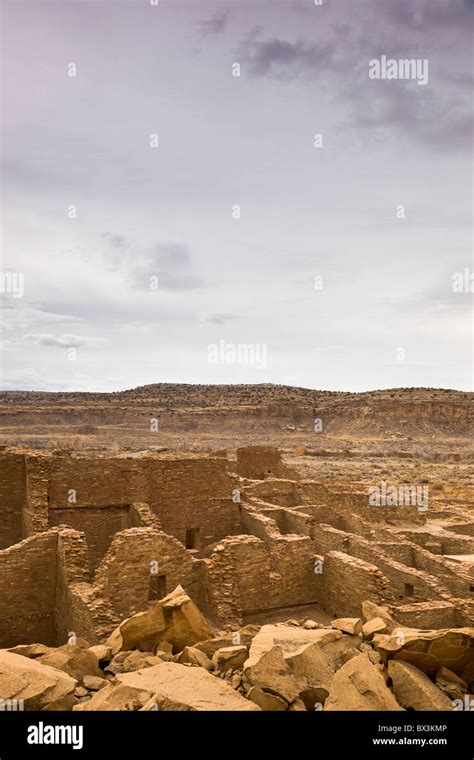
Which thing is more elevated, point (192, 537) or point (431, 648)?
point (431, 648)

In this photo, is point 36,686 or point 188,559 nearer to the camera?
point 36,686

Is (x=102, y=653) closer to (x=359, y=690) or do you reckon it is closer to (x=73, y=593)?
(x=73, y=593)

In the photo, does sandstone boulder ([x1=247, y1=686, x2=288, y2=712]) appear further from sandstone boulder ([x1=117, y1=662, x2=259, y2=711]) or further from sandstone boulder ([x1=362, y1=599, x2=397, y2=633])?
sandstone boulder ([x1=362, y1=599, x2=397, y2=633])

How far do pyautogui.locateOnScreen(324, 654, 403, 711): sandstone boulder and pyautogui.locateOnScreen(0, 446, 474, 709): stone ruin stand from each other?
594 mm

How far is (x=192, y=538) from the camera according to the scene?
50.0ft

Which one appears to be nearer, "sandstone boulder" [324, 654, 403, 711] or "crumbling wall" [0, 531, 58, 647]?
"sandstone boulder" [324, 654, 403, 711]

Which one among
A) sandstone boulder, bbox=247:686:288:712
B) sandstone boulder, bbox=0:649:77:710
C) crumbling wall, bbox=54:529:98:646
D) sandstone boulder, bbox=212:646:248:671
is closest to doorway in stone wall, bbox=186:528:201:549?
crumbling wall, bbox=54:529:98:646

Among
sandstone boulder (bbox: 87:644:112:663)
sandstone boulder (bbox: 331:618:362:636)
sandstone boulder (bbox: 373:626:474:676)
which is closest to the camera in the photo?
sandstone boulder (bbox: 373:626:474:676)

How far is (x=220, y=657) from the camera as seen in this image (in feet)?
22.2

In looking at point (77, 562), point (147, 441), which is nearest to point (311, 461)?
point (147, 441)

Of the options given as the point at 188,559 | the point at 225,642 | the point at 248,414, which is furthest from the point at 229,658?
the point at 248,414

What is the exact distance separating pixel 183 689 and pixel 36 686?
167cm

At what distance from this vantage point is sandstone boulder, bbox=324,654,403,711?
5.87m
